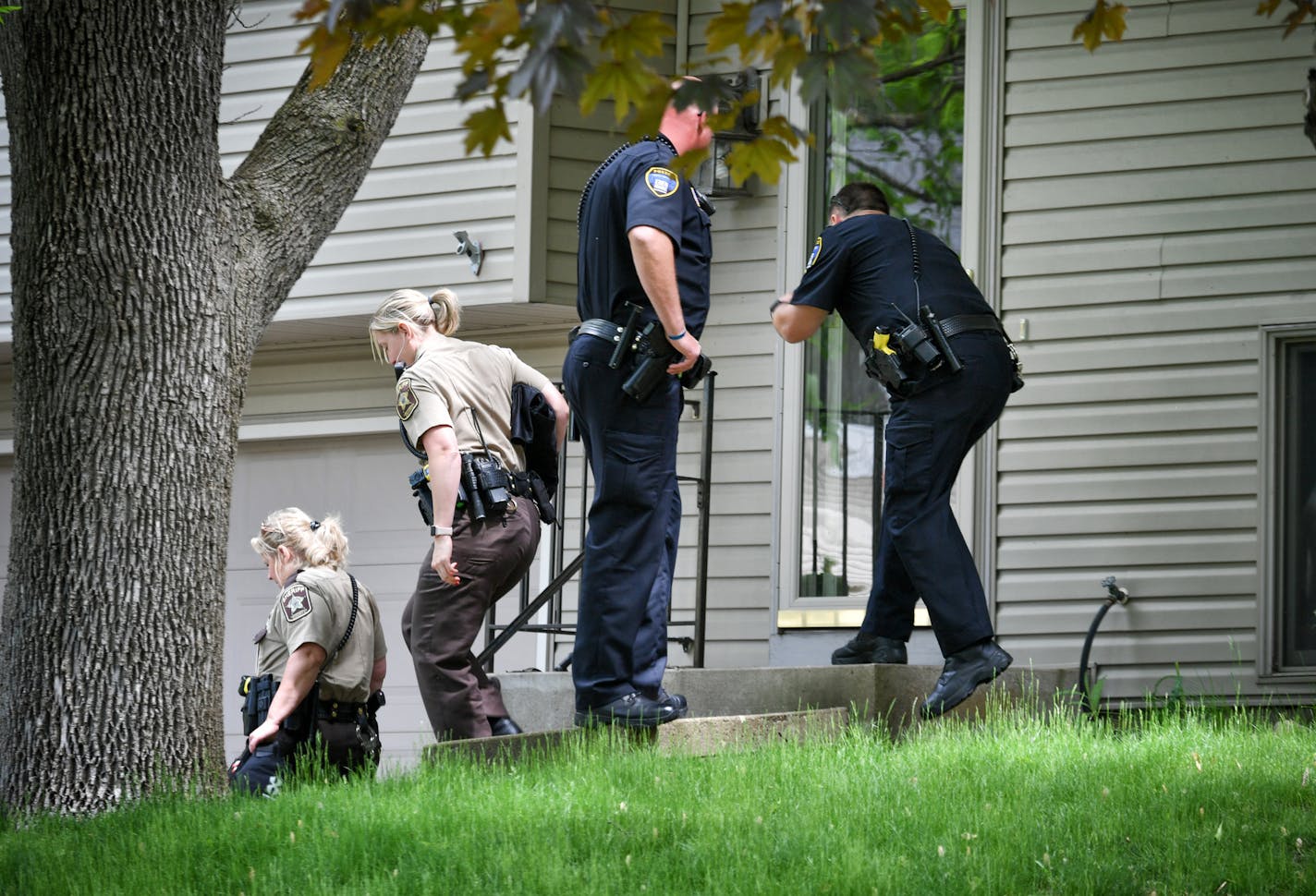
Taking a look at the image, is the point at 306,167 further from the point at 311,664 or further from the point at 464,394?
the point at 311,664

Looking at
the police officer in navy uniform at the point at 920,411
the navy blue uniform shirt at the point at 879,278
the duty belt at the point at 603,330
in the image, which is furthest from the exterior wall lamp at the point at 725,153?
A: the duty belt at the point at 603,330

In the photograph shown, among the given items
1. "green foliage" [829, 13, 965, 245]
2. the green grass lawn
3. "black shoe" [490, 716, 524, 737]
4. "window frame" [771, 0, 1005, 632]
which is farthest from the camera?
"green foliage" [829, 13, 965, 245]

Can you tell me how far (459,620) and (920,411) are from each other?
5.75 ft

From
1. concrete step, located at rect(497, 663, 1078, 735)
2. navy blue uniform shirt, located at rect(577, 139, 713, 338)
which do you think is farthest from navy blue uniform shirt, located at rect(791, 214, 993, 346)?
concrete step, located at rect(497, 663, 1078, 735)

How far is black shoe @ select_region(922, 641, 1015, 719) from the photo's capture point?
5.76 m

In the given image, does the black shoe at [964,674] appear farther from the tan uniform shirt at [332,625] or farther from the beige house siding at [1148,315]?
the beige house siding at [1148,315]

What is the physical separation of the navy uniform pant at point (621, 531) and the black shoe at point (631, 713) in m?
0.03

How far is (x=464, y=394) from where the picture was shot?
6199 millimetres

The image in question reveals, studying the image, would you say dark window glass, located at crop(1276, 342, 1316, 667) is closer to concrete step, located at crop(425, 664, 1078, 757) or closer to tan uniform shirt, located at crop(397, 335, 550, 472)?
concrete step, located at crop(425, 664, 1078, 757)

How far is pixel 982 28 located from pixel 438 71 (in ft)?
10.7

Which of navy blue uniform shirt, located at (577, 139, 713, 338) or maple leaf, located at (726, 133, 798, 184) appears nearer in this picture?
maple leaf, located at (726, 133, 798, 184)

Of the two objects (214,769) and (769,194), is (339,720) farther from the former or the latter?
(769,194)

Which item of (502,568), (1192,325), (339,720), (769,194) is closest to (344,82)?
(502,568)

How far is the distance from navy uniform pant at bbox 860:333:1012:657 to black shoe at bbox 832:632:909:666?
1.42 ft
